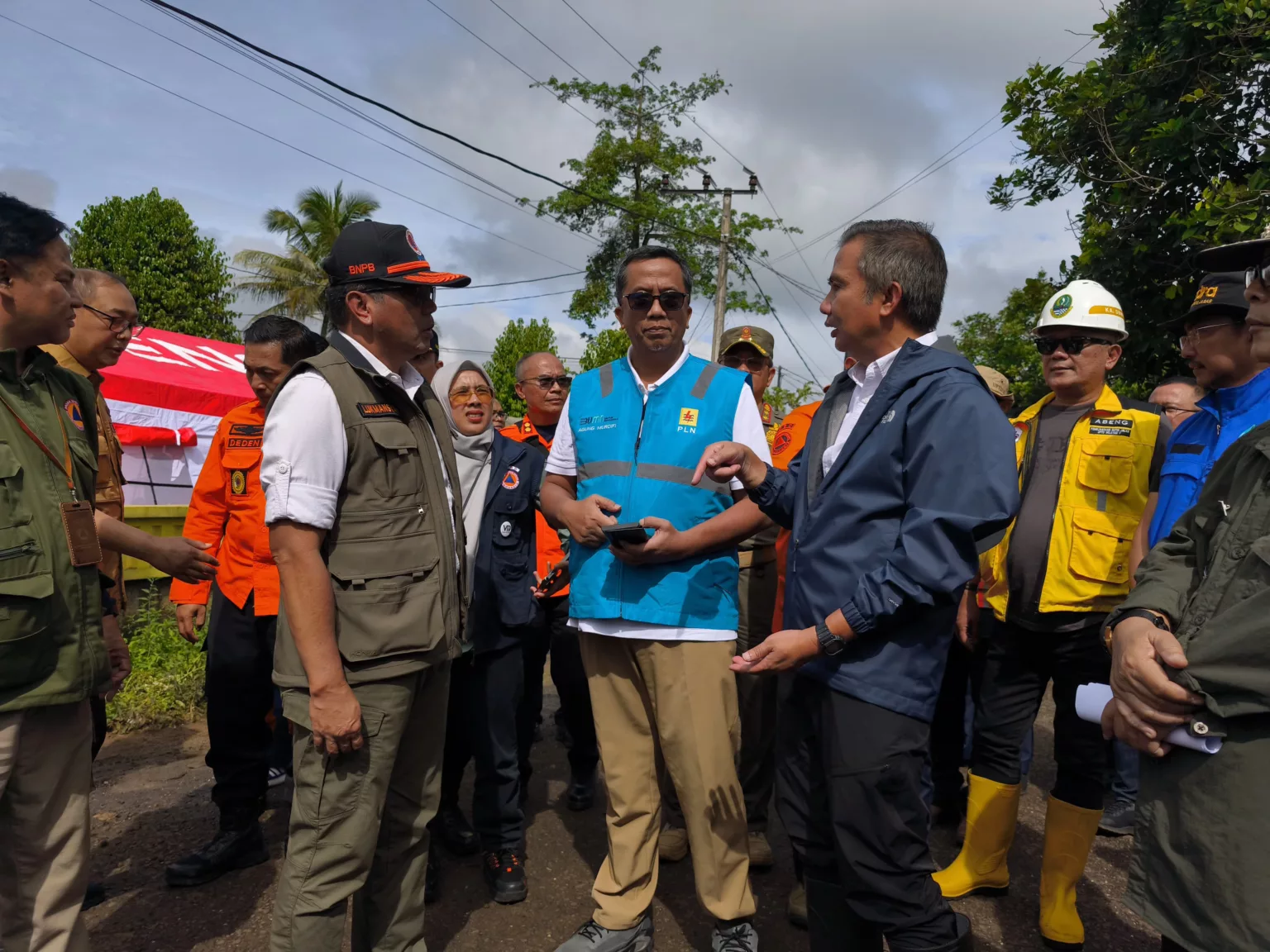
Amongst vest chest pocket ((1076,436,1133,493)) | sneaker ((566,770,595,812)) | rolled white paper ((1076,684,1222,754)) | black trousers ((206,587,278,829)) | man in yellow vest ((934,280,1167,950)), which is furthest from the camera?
sneaker ((566,770,595,812))

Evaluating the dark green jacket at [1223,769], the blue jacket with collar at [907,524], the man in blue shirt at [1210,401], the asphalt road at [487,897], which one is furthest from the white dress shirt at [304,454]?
the man in blue shirt at [1210,401]

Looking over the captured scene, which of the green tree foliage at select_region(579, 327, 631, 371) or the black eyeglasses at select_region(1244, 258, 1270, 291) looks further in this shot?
the green tree foliage at select_region(579, 327, 631, 371)

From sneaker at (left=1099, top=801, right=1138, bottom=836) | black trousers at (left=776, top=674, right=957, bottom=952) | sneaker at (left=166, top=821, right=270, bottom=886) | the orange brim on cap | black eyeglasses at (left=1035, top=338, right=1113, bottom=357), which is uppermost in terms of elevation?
black eyeglasses at (left=1035, top=338, right=1113, bottom=357)

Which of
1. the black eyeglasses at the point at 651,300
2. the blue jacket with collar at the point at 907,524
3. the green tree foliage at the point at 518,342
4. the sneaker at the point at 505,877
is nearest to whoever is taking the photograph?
the blue jacket with collar at the point at 907,524

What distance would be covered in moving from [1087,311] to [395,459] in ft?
8.79

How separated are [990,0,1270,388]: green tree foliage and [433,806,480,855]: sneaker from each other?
6300 mm

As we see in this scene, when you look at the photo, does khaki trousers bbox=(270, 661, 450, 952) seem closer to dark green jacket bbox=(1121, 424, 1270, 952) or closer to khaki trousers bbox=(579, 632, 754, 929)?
khaki trousers bbox=(579, 632, 754, 929)

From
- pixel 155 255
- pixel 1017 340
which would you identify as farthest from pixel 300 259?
pixel 1017 340

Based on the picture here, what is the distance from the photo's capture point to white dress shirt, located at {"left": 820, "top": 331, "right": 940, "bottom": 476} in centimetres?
234

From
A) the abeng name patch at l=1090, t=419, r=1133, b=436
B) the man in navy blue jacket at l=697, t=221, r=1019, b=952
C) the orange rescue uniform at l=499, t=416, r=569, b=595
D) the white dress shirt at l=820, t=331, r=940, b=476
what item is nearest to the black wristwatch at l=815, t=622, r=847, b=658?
the man in navy blue jacket at l=697, t=221, r=1019, b=952

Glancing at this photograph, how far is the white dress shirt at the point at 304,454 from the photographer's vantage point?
7.09 feet

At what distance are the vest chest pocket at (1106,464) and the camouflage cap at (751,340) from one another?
72.6 inches

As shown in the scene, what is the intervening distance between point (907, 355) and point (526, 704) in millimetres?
2708

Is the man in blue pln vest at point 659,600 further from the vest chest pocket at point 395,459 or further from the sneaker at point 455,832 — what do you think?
the sneaker at point 455,832
